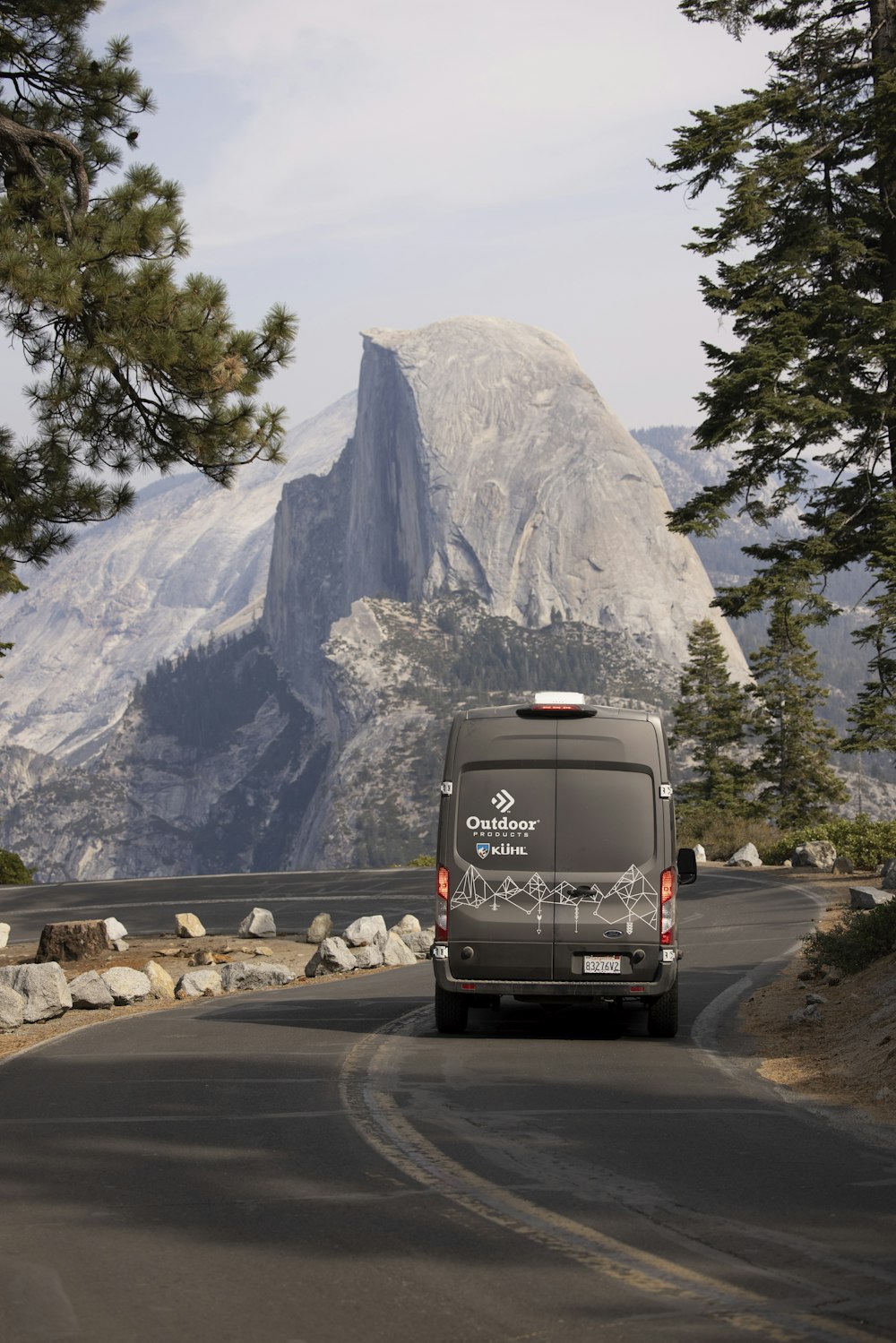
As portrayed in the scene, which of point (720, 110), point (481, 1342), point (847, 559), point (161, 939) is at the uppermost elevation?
point (720, 110)

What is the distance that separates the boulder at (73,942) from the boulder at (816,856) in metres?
18.0

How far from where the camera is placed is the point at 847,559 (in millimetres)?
30797

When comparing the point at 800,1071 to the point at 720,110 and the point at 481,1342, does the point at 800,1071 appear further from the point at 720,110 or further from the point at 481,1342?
the point at 720,110

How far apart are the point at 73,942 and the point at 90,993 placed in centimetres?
752

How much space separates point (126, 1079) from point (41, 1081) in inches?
25.2

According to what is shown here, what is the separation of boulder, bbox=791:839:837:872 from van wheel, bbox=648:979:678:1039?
2420 centimetres

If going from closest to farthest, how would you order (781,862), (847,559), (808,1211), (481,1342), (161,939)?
(481,1342), (808,1211), (161,939), (847,559), (781,862)

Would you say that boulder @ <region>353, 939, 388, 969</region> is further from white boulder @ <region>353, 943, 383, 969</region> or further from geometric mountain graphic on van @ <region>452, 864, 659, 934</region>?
geometric mountain graphic on van @ <region>452, 864, 659, 934</region>

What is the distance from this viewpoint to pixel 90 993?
17.9 m

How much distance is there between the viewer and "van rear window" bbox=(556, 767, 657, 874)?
12.8 meters

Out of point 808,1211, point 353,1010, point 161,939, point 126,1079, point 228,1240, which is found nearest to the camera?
point 228,1240

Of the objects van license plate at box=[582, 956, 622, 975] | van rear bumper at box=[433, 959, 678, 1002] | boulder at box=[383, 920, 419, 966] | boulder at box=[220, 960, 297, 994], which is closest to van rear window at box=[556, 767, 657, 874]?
van license plate at box=[582, 956, 622, 975]

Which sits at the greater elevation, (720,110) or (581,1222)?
(720,110)

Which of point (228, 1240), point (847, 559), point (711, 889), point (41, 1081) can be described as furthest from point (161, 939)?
point (228, 1240)
